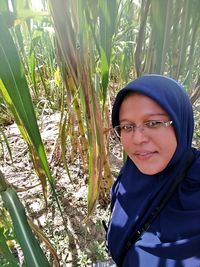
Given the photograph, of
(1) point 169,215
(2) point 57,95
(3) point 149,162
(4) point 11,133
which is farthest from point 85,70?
(4) point 11,133

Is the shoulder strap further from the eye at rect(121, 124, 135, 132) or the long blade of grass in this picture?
the long blade of grass

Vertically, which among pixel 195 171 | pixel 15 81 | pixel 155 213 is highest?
pixel 15 81

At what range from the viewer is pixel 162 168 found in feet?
2.28

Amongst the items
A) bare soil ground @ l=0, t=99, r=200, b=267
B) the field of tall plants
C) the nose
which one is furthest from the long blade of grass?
bare soil ground @ l=0, t=99, r=200, b=267

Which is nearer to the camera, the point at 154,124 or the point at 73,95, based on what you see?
the point at 154,124

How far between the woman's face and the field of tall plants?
18 centimetres

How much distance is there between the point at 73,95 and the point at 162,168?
50cm

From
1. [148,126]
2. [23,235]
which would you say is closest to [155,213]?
[148,126]

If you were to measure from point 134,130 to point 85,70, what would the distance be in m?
0.26

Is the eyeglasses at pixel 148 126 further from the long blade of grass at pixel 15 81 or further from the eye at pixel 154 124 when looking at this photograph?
the long blade of grass at pixel 15 81

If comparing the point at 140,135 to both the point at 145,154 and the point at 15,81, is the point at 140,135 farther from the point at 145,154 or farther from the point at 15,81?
the point at 15,81

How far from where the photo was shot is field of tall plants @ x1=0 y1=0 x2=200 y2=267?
485mm

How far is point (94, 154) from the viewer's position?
3.03 ft

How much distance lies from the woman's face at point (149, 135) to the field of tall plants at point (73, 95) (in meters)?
0.18
